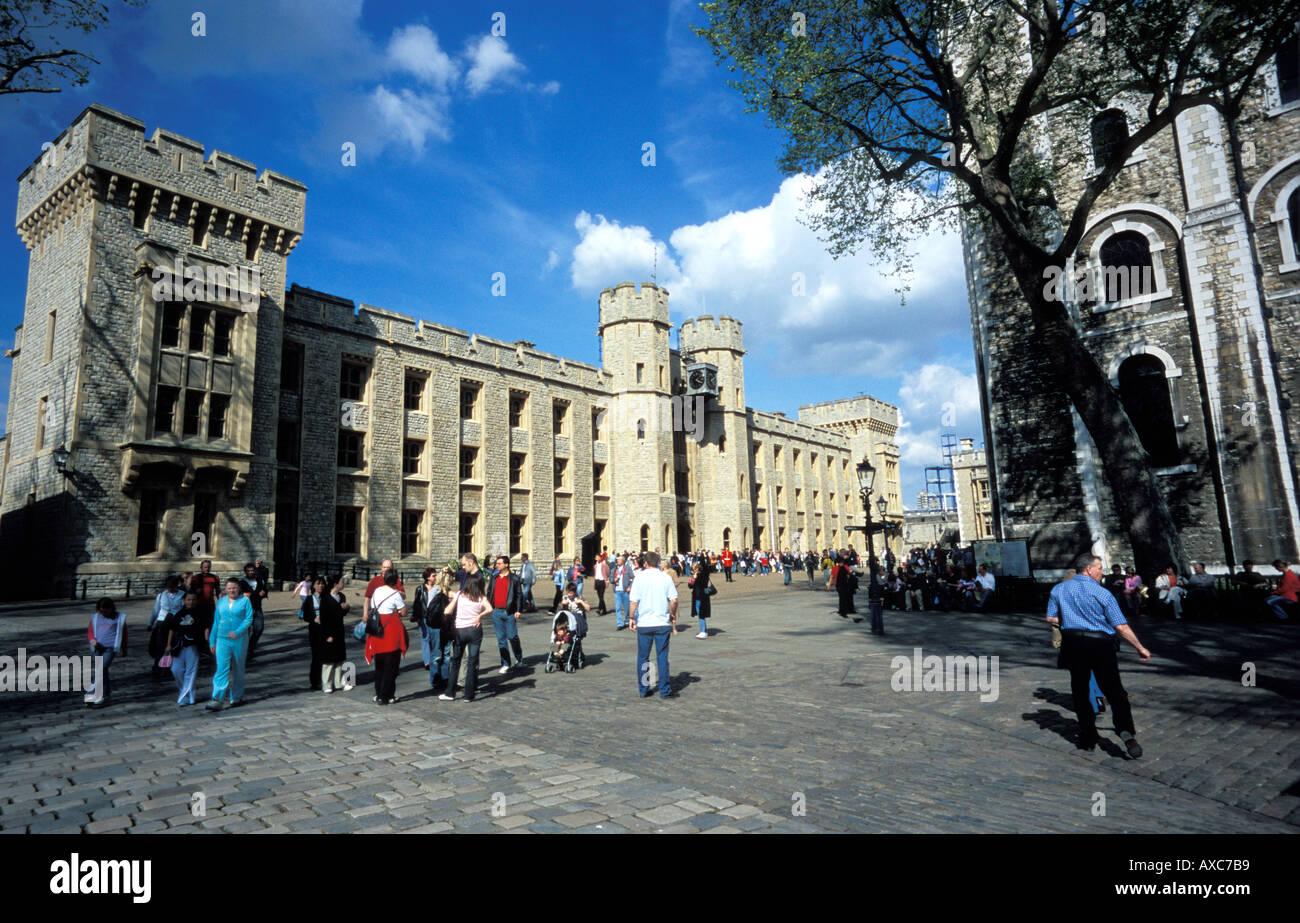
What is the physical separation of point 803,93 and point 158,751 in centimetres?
1500

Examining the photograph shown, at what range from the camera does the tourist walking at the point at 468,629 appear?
25.6 feet

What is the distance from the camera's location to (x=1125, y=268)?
59.7 feet

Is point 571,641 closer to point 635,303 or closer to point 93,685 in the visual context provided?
point 93,685

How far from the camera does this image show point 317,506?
85.4 feet

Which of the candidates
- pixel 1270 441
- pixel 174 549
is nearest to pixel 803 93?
pixel 1270 441

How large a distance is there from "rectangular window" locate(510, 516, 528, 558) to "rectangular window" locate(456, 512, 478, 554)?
6.51 ft

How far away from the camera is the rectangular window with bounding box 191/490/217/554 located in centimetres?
2161

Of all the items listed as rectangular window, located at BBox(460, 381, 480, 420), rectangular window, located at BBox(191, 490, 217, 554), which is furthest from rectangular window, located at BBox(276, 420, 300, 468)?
rectangular window, located at BBox(460, 381, 480, 420)

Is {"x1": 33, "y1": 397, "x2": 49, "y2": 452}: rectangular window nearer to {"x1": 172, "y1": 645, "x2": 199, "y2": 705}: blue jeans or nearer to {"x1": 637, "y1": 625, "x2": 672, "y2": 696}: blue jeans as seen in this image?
{"x1": 172, "y1": 645, "x2": 199, "y2": 705}: blue jeans

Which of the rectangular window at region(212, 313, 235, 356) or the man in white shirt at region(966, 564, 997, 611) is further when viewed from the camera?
the rectangular window at region(212, 313, 235, 356)

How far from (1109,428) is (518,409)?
27111 mm

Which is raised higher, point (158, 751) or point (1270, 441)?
point (1270, 441)

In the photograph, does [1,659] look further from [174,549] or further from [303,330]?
[303,330]

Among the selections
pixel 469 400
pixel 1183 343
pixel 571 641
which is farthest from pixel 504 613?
pixel 469 400
